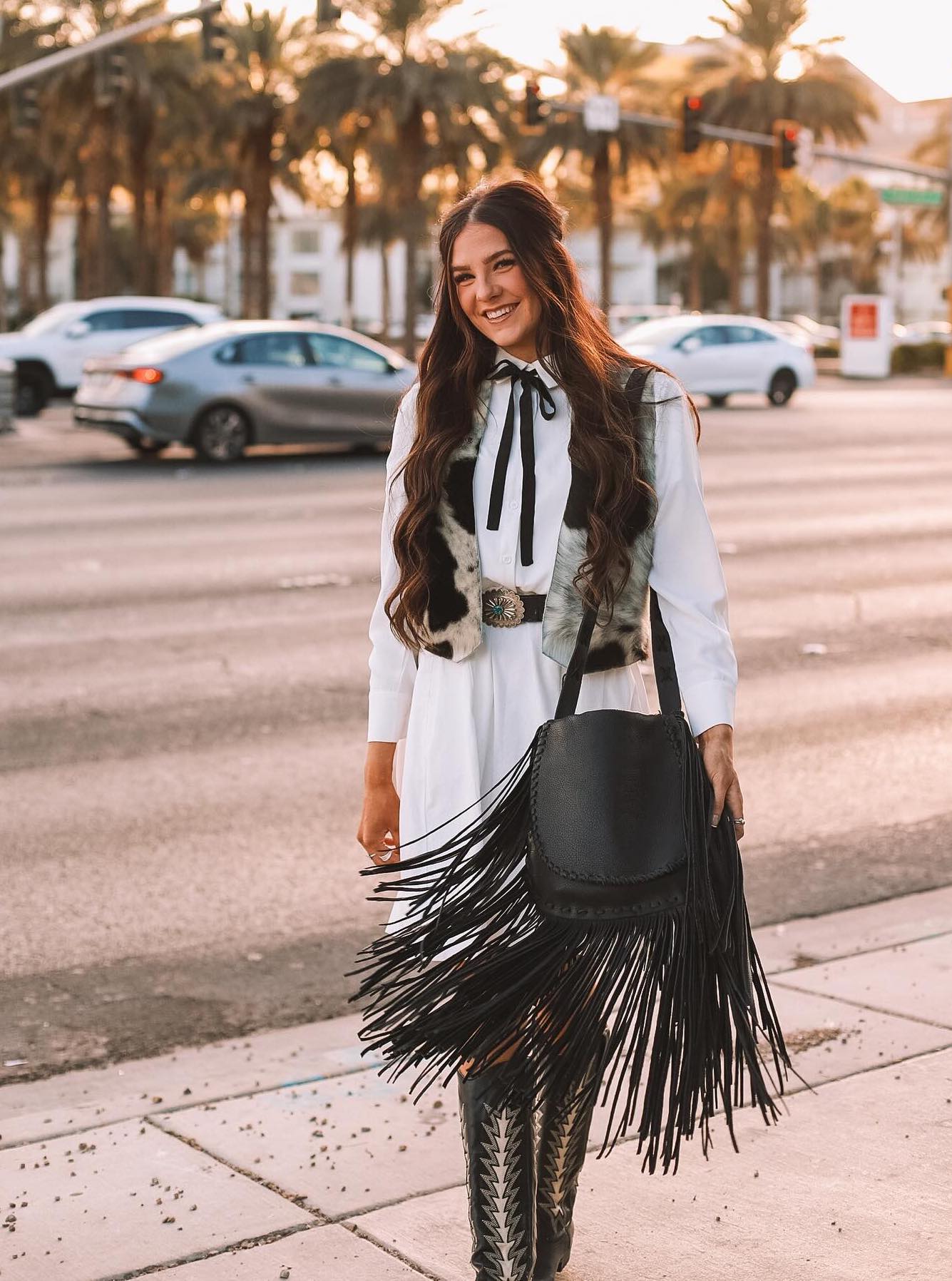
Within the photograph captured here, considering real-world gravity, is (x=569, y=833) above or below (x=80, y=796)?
above

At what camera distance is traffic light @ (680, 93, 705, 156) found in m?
34.4

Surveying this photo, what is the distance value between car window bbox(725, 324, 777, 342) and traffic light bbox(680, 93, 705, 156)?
702cm

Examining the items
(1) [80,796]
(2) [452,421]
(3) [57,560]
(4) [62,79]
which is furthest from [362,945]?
(4) [62,79]

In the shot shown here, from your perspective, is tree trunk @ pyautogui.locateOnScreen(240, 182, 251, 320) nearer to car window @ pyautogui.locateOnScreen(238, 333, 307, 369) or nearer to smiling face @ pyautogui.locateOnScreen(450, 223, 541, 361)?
car window @ pyautogui.locateOnScreen(238, 333, 307, 369)

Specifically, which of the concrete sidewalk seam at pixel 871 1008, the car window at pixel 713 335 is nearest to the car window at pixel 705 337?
the car window at pixel 713 335

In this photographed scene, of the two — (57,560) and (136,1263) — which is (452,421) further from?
(57,560)

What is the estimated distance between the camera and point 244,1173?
3.65 m

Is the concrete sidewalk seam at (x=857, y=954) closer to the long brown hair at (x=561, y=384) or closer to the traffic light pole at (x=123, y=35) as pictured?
the long brown hair at (x=561, y=384)

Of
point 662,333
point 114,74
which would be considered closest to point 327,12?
point 114,74

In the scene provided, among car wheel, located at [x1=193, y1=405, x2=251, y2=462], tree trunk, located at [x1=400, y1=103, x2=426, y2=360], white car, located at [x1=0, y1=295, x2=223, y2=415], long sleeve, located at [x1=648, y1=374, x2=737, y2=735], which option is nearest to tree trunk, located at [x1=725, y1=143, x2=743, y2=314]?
tree trunk, located at [x1=400, y1=103, x2=426, y2=360]

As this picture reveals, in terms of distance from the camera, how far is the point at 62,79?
136ft

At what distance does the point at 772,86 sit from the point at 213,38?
2406 cm

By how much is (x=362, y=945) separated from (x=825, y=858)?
69.7 inches

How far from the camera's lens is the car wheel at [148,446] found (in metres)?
21.1
